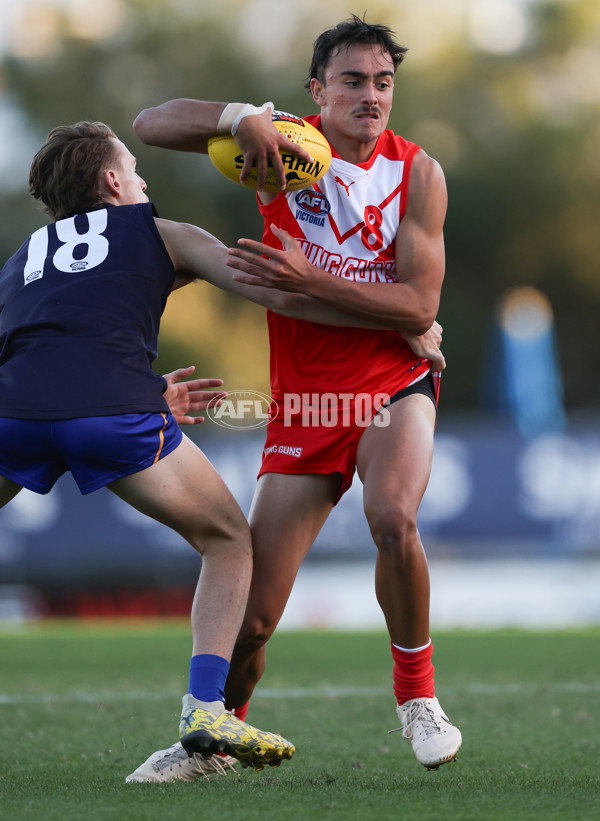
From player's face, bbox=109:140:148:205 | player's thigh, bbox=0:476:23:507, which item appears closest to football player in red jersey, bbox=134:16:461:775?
player's face, bbox=109:140:148:205

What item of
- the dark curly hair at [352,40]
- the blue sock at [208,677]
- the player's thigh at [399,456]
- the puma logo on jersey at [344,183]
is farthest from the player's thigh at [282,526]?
the dark curly hair at [352,40]

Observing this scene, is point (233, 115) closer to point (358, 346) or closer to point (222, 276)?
point (222, 276)

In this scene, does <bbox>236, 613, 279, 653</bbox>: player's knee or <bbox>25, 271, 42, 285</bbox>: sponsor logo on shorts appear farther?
<bbox>236, 613, 279, 653</bbox>: player's knee

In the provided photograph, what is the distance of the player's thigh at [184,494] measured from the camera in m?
4.11

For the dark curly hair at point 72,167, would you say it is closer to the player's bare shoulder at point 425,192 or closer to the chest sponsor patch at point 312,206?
the chest sponsor patch at point 312,206

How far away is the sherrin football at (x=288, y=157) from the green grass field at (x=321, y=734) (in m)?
2.16

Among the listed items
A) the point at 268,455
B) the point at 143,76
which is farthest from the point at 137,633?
the point at 143,76

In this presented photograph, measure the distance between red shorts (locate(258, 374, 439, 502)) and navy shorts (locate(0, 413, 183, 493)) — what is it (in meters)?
0.81

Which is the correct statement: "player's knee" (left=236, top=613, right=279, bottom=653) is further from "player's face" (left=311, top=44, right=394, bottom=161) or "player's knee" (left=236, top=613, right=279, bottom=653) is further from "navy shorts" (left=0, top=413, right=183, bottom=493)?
"player's face" (left=311, top=44, right=394, bottom=161)

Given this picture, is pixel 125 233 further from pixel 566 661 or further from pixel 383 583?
pixel 566 661

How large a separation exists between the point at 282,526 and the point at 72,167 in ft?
5.09

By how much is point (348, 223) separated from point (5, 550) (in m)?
11.5

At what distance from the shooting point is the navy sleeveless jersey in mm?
4051

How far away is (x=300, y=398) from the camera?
4.88m
